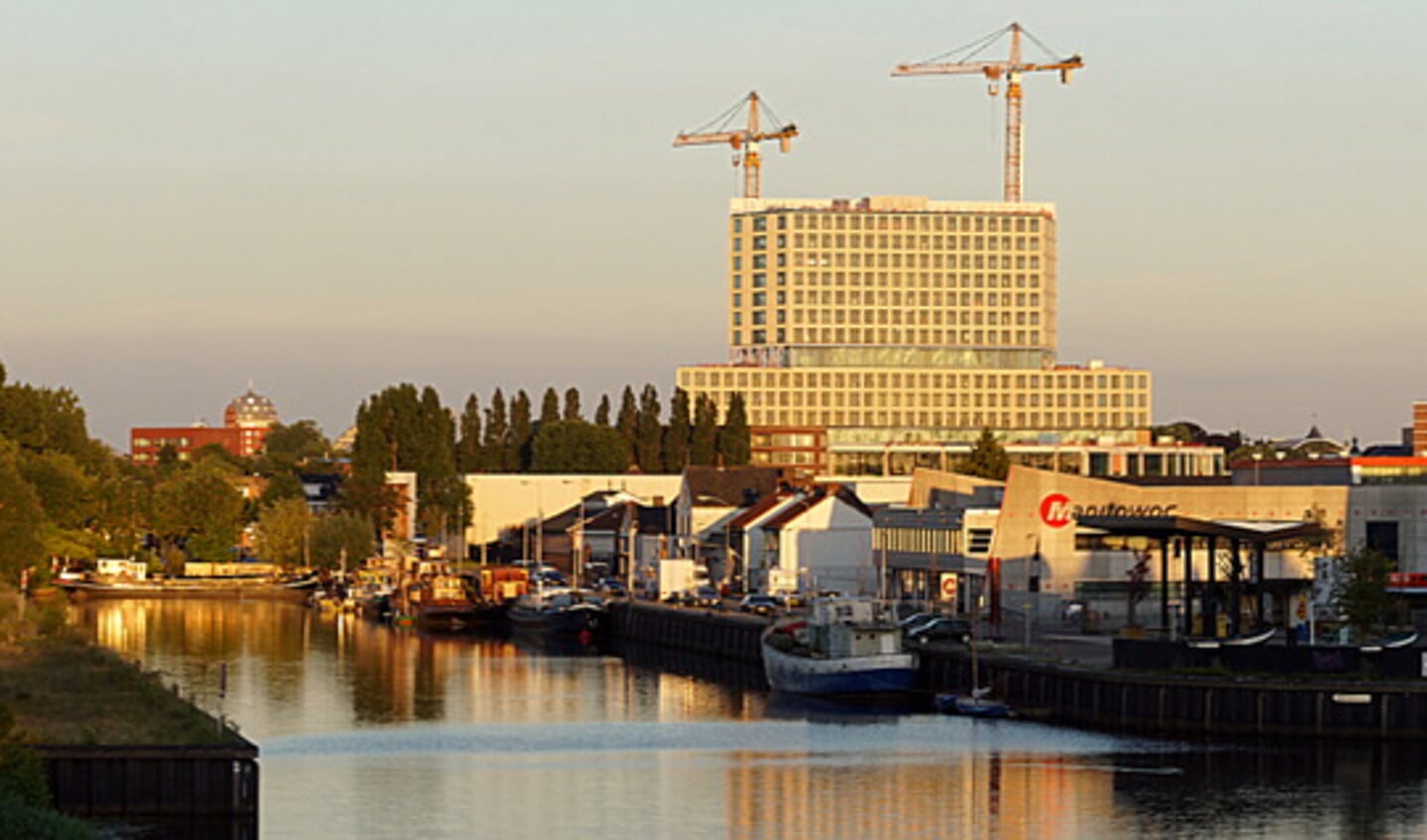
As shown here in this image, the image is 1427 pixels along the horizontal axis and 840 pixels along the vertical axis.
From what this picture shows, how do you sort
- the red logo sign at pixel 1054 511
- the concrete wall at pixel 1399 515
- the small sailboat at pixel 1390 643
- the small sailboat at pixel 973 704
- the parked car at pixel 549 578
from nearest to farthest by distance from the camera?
the small sailboat at pixel 1390 643
the small sailboat at pixel 973 704
the concrete wall at pixel 1399 515
the red logo sign at pixel 1054 511
the parked car at pixel 549 578

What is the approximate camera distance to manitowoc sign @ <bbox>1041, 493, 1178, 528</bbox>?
124m

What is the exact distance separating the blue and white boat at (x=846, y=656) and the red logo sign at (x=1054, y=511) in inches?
726

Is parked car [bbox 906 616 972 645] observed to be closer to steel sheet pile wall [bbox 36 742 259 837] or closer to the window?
the window

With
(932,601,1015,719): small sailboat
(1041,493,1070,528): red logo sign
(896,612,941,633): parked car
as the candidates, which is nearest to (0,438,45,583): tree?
(896,612,941,633): parked car

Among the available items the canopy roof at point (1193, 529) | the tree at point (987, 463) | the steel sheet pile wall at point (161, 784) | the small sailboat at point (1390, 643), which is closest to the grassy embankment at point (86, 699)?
the steel sheet pile wall at point (161, 784)

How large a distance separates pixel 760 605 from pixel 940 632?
3093 cm

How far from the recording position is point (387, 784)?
7356cm

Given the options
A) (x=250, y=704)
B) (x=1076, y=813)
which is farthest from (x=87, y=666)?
(x=1076, y=813)

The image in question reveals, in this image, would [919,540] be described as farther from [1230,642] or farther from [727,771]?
[727,771]

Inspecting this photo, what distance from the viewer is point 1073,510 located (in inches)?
4892

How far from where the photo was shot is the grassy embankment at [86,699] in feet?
223

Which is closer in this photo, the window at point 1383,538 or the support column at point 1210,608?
the support column at point 1210,608

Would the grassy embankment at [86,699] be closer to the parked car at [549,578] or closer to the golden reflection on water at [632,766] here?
the golden reflection on water at [632,766]

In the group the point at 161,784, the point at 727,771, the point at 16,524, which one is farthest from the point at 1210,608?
the point at 16,524
